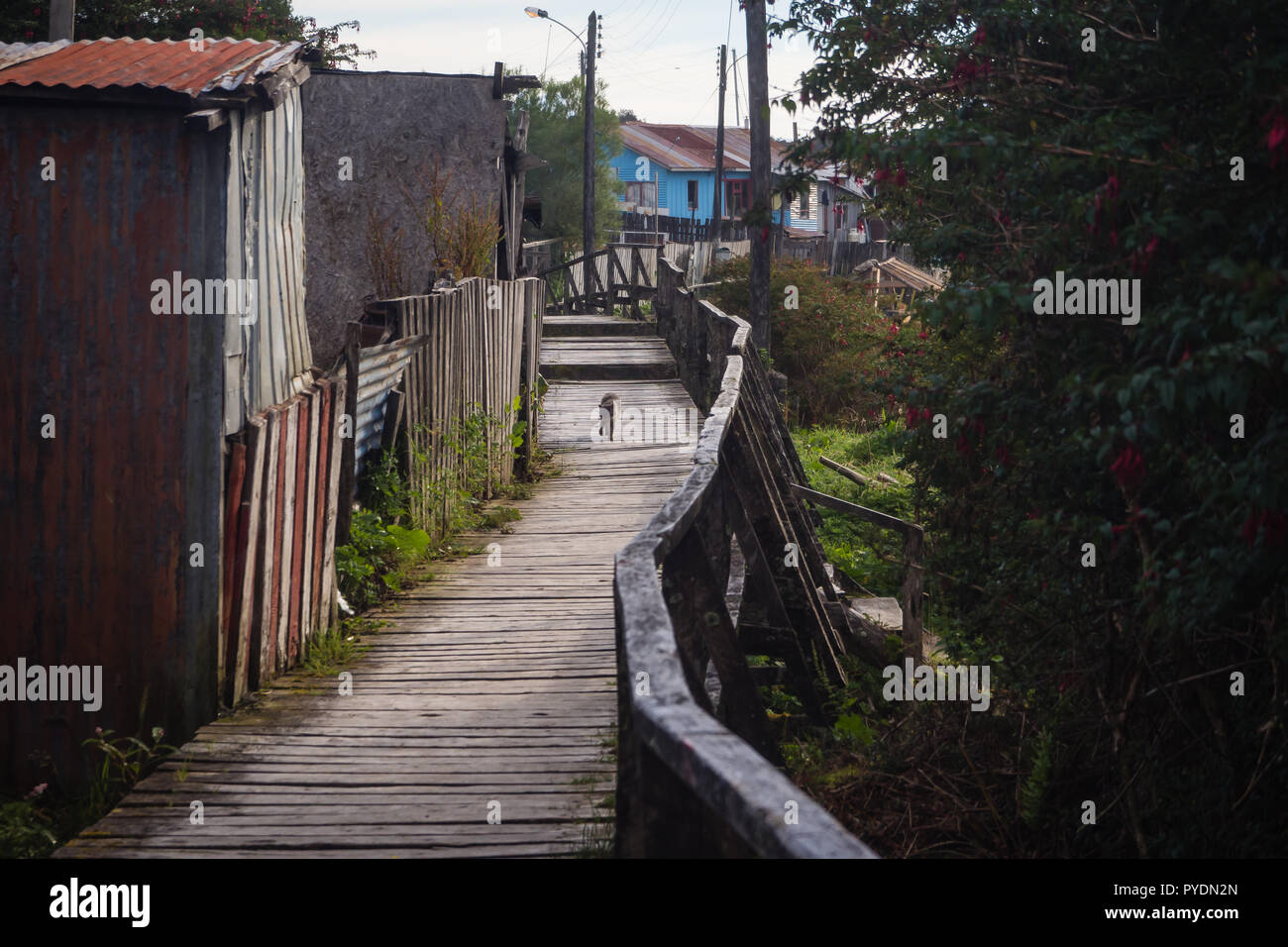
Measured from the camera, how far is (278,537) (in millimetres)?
6262

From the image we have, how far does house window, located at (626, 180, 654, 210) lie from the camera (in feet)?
211

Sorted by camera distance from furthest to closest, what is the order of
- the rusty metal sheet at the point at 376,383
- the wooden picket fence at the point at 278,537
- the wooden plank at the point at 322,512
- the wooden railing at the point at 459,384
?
the wooden railing at the point at 459,384 → the rusty metal sheet at the point at 376,383 → the wooden plank at the point at 322,512 → the wooden picket fence at the point at 278,537

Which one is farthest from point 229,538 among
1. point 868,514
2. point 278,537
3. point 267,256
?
point 868,514

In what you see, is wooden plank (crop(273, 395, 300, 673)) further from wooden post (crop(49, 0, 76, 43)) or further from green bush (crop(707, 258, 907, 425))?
green bush (crop(707, 258, 907, 425))

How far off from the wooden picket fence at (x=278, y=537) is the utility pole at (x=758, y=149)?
980 centimetres

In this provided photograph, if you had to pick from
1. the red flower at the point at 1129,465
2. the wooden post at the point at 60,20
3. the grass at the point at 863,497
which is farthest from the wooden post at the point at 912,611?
the wooden post at the point at 60,20

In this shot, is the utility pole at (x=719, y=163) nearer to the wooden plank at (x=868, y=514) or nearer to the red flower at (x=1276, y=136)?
the wooden plank at (x=868, y=514)


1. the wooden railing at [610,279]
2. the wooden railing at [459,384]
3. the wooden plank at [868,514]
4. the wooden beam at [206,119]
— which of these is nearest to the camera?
the wooden beam at [206,119]

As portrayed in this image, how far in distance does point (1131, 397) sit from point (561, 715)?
306 centimetres

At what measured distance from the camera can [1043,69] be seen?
554cm

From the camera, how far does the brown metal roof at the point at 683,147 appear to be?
6350 centimetres

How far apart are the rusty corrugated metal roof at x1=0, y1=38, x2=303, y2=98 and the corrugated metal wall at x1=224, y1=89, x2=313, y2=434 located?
0.23 meters

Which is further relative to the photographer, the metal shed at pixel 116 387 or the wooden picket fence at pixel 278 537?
the wooden picket fence at pixel 278 537

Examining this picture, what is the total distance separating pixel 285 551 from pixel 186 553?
2.34 ft
